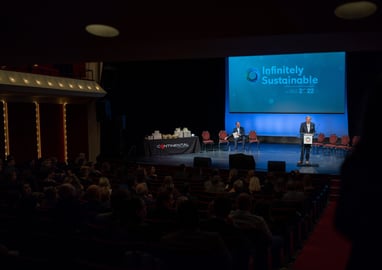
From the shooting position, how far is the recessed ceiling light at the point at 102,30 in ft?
9.18

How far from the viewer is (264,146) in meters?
14.8

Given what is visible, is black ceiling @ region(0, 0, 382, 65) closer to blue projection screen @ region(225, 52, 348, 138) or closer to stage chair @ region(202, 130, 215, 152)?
stage chair @ region(202, 130, 215, 152)

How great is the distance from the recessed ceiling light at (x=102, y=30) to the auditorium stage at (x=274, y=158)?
296 inches

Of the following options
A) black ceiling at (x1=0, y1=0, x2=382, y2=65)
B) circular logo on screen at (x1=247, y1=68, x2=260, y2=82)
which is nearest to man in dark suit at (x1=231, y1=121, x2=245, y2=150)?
circular logo on screen at (x1=247, y1=68, x2=260, y2=82)

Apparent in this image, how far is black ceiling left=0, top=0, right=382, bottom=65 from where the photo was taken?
2.36 meters

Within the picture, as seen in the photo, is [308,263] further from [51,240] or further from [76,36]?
[76,36]

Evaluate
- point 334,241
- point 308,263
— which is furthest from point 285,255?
point 334,241

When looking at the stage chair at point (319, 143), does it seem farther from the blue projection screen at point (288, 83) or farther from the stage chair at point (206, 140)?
the stage chair at point (206, 140)

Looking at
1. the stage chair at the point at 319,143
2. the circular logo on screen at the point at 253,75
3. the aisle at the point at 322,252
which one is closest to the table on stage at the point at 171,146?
the circular logo on screen at the point at 253,75

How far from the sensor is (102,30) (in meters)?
2.90

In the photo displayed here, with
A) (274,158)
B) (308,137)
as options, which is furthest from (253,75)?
(308,137)

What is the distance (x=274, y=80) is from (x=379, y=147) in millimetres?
14152

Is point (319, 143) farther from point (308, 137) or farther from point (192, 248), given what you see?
point (192, 248)

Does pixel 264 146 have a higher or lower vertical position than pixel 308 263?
higher
